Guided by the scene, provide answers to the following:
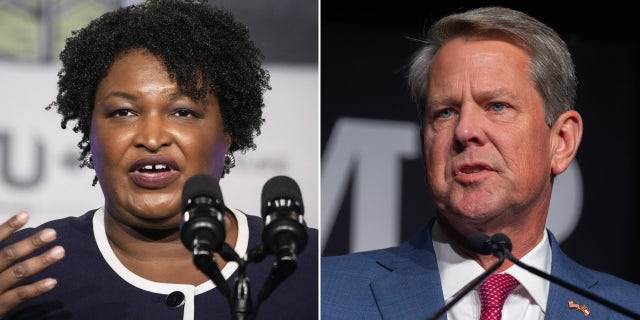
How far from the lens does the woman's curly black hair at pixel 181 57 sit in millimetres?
2322

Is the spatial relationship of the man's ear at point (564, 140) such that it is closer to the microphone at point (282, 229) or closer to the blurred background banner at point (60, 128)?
the blurred background banner at point (60, 128)

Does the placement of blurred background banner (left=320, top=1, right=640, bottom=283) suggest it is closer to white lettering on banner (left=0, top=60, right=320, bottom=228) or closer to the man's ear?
the man's ear

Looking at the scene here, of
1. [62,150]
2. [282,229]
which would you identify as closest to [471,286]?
[282,229]

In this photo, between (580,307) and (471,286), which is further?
(580,307)

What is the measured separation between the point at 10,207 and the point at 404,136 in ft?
6.54

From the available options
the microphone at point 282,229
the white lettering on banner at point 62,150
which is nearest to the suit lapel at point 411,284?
the white lettering on banner at point 62,150

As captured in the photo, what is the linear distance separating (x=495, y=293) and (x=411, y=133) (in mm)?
1506

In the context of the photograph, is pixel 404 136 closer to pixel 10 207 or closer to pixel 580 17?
pixel 580 17

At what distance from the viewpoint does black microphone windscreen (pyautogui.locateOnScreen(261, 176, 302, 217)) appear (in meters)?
1.89

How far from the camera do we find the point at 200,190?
188 cm

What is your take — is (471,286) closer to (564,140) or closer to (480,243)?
(480,243)

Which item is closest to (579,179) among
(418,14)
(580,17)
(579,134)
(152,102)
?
(580,17)

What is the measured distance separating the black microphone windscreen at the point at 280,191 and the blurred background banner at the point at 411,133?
1.91 meters

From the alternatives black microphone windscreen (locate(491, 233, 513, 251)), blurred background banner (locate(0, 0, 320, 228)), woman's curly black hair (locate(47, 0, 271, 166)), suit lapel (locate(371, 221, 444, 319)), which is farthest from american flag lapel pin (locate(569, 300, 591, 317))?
woman's curly black hair (locate(47, 0, 271, 166))
